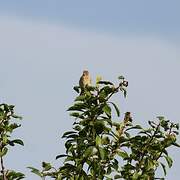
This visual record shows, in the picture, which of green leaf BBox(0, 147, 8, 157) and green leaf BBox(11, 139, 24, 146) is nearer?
green leaf BBox(0, 147, 8, 157)

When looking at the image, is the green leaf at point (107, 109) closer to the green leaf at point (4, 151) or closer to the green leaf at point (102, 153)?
the green leaf at point (102, 153)

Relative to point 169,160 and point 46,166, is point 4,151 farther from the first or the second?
point 169,160

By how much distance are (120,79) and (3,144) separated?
5.79ft

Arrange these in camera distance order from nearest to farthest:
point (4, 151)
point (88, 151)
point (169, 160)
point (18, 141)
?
point (88, 151) < point (4, 151) < point (169, 160) < point (18, 141)

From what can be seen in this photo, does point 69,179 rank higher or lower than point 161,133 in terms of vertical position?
lower

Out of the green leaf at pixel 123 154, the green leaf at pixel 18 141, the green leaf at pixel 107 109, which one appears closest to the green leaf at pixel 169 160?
the green leaf at pixel 123 154

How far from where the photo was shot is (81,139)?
6258 mm

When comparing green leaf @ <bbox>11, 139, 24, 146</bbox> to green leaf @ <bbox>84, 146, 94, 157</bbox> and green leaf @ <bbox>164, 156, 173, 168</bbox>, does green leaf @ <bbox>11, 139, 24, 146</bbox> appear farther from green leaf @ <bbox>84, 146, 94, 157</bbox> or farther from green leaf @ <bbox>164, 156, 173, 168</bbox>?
green leaf @ <bbox>164, 156, 173, 168</bbox>

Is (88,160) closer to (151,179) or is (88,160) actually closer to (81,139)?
(81,139)

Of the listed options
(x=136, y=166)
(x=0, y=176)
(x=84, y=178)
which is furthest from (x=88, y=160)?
(x=0, y=176)

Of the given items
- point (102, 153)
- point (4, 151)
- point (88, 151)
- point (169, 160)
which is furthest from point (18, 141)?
point (169, 160)

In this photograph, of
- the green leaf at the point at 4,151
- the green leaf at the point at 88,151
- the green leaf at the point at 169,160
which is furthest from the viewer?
the green leaf at the point at 169,160

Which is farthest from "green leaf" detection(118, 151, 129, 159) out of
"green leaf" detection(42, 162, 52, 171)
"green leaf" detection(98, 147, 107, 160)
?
"green leaf" detection(42, 162, 52, 171)

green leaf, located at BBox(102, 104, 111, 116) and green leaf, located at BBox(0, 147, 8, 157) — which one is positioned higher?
green leaf, located at BBox(102, 104, 111, 116)
